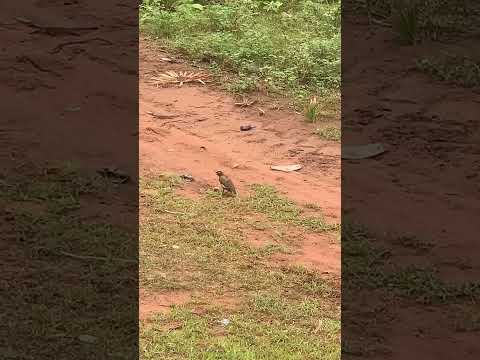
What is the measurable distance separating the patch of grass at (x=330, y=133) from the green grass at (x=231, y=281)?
930 mm

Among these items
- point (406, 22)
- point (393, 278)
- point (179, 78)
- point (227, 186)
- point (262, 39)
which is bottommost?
point (393, 278)

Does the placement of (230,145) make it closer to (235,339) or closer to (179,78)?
(179,78)

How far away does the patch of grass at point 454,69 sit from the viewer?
765cm

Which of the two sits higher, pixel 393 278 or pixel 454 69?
pixel 454 69

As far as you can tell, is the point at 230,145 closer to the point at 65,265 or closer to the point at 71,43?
the point at 71,43

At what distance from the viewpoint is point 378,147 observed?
22.2ft

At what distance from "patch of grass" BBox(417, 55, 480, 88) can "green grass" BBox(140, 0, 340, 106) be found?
0.72 m

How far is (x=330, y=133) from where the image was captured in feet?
23.1

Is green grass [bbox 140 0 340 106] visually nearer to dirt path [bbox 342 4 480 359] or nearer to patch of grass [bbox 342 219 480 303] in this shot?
dirt path [bbox 342 4 480 359]

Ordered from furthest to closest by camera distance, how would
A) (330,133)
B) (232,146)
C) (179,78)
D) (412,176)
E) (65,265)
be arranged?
(179,78) < (330,133) < (232,146) < (412,176) < (65,265)

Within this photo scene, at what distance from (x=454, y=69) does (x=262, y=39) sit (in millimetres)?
1590

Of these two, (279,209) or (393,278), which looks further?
(279,209)

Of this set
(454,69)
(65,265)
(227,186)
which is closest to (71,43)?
(227,186)

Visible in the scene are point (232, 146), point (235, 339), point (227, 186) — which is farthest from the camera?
point (232, 146)
